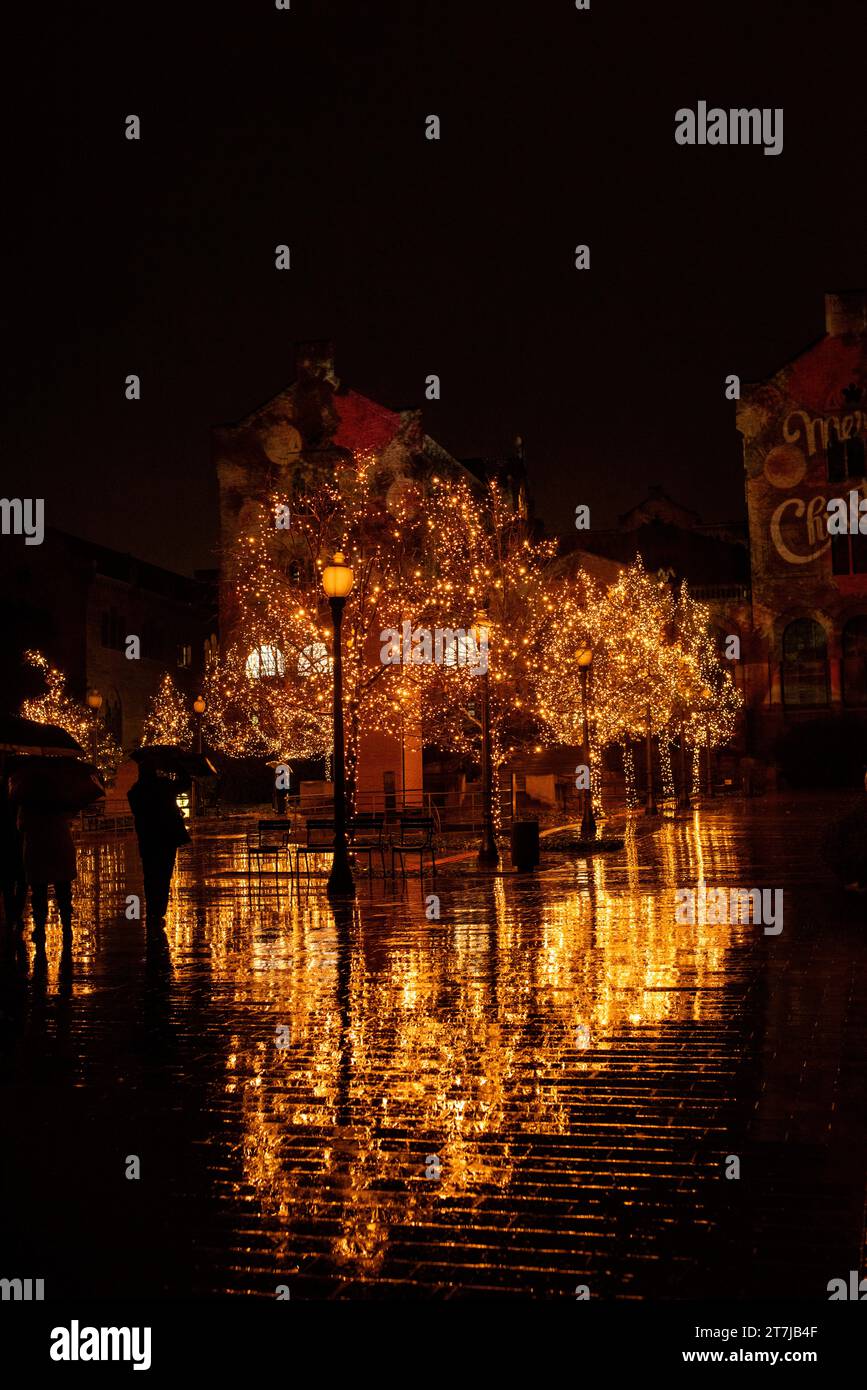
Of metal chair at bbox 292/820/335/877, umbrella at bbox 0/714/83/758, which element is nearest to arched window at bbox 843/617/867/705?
metal chair at bbox 292/820/335/877

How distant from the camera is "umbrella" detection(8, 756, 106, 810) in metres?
11.7

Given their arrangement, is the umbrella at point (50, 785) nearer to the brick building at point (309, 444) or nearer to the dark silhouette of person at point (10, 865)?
the dark silhouette of person at point (10, 865)

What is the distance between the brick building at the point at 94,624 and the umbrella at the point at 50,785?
139ft

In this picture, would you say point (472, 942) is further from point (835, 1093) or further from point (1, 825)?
point (835, 1093)

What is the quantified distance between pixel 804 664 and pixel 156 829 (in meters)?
47.7

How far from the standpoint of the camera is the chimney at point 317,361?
180ft

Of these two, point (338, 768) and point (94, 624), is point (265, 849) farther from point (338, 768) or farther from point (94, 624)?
point (94, 624)

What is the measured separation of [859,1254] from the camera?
4449mm

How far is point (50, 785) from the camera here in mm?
11742

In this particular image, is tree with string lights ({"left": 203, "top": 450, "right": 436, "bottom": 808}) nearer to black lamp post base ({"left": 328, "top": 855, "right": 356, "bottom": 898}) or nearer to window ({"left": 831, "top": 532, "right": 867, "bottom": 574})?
black lamp post base ({"left": 328, "top": 855, "right": 356, "bottom": 898})

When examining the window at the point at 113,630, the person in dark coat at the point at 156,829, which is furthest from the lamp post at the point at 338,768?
the window at the point at 113,630

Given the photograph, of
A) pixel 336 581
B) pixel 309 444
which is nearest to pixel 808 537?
pixel 309 444

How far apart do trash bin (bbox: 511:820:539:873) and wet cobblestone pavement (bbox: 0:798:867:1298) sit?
27.6 ft
